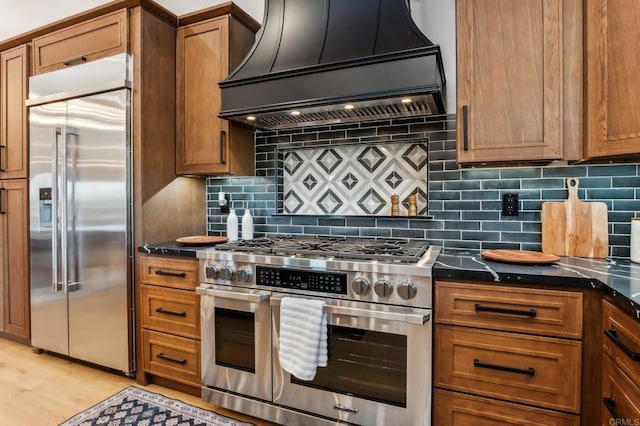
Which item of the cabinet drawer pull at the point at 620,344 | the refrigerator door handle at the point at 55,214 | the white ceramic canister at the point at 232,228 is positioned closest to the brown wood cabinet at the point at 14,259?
the refrigerator door handle at the point at 55,214

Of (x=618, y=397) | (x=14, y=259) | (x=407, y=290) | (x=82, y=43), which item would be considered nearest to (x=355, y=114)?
(x=407, y=290)

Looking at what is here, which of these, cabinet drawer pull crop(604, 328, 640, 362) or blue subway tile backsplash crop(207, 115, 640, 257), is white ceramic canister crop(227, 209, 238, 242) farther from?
cabinet drawer pull crop(604, 328, 640, 362)

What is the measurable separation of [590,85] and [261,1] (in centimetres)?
229

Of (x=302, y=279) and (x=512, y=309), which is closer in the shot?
(x=512, y=309)

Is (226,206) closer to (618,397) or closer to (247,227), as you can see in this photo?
(247,227)

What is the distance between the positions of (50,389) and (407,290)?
2403 millimetres

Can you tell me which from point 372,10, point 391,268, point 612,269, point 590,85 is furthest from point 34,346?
point 590,85

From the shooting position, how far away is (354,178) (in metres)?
2.49

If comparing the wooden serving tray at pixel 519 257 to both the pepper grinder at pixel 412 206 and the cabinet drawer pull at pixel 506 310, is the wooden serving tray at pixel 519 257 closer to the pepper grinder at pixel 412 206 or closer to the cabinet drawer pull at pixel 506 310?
the cabinet drawer pull at pixel 506 310

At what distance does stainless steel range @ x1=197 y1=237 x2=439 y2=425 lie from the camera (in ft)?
5.19

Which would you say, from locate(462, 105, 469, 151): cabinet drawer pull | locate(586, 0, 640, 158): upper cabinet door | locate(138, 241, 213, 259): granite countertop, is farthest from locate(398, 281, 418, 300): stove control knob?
locate(138, 241, 213, 259): granite countertop

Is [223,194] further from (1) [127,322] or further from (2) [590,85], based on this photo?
(2) [590,85]

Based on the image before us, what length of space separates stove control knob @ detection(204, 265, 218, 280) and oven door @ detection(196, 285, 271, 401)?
6 centimetres

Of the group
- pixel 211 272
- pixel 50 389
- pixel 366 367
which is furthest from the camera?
pixel 50 389
